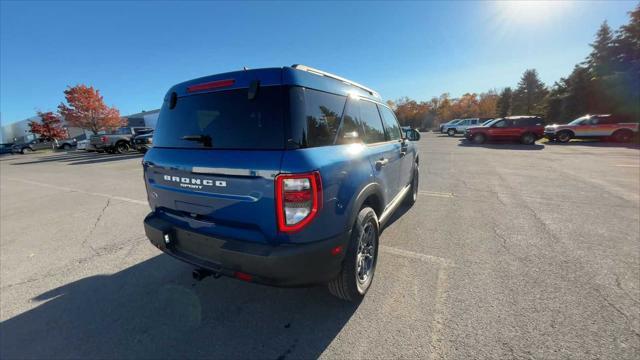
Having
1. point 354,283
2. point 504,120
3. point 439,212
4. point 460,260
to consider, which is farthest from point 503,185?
point 504,120

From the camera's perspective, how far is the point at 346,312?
242 cm

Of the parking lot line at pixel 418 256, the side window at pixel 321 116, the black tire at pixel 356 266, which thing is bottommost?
the parking lot line at pixel 418 256

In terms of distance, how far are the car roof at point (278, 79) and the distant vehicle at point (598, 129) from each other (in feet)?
74.3

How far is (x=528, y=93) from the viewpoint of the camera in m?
57.1

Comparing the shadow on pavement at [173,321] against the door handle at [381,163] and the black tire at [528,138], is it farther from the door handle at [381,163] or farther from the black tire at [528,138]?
the black tire at [528,138]

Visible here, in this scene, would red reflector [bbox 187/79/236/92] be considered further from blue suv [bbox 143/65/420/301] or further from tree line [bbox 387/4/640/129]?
tree line [bbox 387/4/640/129]

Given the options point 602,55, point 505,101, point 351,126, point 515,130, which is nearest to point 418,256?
point 351,126

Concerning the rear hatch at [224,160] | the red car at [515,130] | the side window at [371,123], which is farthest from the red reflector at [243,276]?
the red car at [515,130]

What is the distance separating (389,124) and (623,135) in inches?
880

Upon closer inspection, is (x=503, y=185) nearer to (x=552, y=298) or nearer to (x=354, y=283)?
(x=552, y=298)

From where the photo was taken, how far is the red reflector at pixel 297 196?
1860 millimetres

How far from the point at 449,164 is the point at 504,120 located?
10980mm

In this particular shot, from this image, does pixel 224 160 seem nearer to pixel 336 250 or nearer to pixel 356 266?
pixel 336 250

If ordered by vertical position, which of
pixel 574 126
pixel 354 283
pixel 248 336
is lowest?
pixel 248 336
